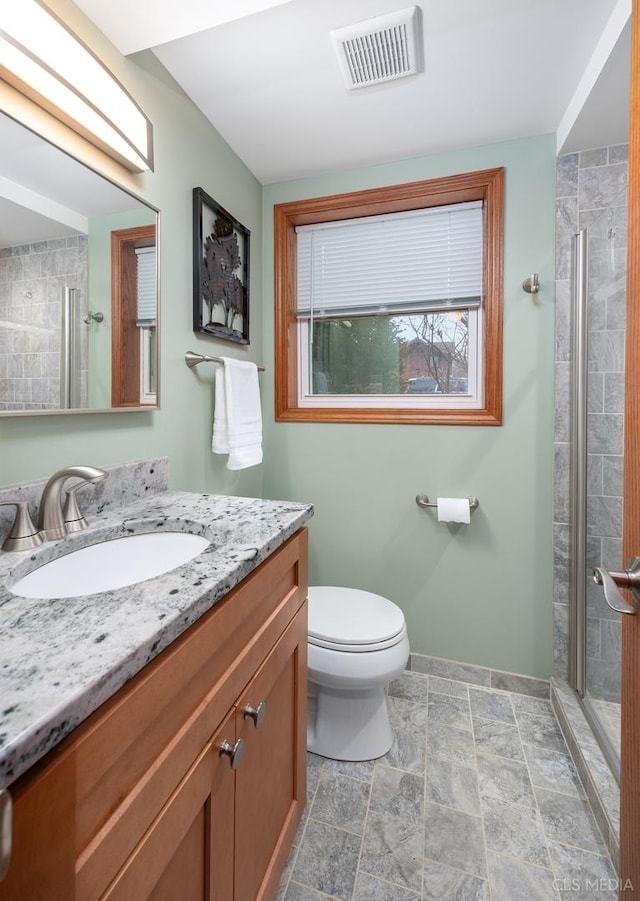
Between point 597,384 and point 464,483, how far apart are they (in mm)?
606

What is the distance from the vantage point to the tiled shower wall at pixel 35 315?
854 millimetres

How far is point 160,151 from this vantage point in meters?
1.28

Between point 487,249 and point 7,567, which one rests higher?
point 487,249

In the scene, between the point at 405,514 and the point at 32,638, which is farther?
the point at 405,514

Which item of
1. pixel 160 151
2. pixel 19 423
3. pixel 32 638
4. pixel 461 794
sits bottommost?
pixel 461 794

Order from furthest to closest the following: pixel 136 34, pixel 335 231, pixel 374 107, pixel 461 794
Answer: pixel 335 231 < pixel 374 107 < pixel 461 794 < pixel 136 34

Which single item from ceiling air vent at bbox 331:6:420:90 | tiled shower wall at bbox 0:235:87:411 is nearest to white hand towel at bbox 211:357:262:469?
tiled shower wall at bbox 0:235:87:411

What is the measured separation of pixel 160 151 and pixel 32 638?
1.42 metres

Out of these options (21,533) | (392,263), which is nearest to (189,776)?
(21,533)

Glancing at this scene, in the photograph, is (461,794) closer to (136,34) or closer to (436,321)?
(436,321)

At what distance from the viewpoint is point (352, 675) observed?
1.30 meters

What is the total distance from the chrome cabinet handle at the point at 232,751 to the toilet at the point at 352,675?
0.68 m

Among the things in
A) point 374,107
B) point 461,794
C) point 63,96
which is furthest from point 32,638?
point 374,107

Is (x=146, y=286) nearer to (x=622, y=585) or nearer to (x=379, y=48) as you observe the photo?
(x=379, y=48)
